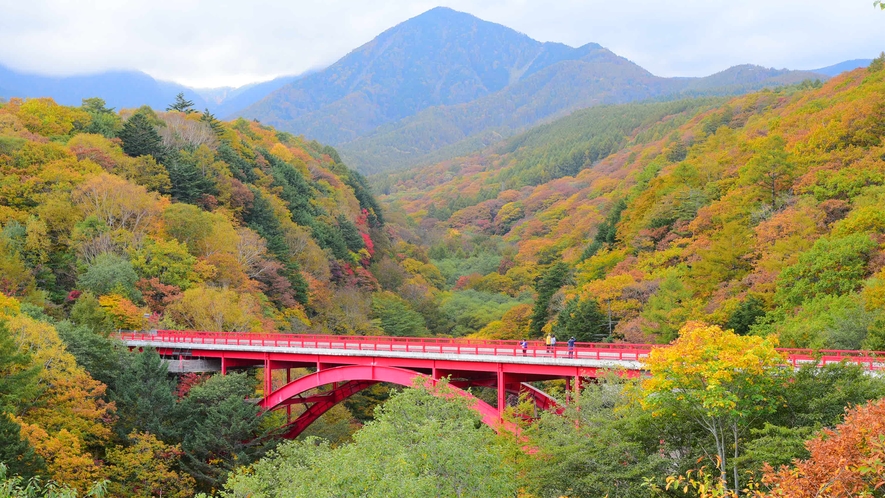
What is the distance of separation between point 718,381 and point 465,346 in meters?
14.2

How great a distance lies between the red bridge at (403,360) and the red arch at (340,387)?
44 mm

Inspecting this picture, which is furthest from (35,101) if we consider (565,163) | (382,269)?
(565,163)

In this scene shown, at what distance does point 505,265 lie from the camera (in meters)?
106

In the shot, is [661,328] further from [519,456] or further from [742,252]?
[519,456]

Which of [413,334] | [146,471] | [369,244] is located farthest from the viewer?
[369,244]

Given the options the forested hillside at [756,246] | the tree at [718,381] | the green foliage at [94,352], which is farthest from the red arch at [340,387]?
the forested hillside at [756,246]

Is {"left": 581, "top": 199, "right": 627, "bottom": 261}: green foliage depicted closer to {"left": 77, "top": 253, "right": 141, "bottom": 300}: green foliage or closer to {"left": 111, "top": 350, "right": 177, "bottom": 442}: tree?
{"left": 77, "top": 253, "right": 141, "bottom": 300}: green foliage

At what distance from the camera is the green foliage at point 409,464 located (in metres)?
20.4

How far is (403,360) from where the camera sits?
33406mm

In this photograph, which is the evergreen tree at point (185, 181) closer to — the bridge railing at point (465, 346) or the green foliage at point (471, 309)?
the bridge railing at point (465, 346)

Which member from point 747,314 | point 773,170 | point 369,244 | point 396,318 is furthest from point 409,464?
point 369,244

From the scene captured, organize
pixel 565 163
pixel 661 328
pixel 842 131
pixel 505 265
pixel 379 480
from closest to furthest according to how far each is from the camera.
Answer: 1. pixel 379 480
2. pixel 661 328
3. pixel 842 131
4. pixel 505 265
5. pixel 565 163

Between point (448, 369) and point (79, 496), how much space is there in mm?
14751

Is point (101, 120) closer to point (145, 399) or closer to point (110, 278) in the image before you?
point (110, 278)
